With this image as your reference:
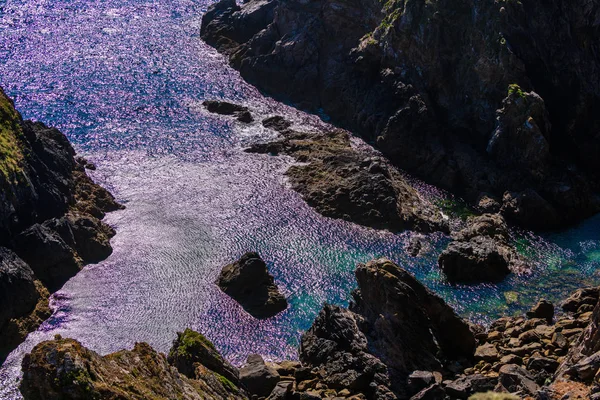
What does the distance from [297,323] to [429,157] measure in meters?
30.6

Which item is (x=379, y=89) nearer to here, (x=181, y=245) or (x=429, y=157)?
(x=429, y=157)

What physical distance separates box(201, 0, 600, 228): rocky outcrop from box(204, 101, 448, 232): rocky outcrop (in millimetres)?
6255

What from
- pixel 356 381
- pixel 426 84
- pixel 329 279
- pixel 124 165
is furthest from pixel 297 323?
pixel 426 84

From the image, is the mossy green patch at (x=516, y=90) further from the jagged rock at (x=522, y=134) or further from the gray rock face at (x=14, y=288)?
the gray rock face at (x=14, y=288)

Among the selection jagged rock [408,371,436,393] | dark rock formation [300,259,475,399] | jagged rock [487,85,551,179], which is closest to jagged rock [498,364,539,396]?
jagged rock [408,371,436,393]

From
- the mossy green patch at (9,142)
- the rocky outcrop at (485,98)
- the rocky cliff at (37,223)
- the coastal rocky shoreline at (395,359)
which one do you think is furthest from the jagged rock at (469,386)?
the mossy green patch at (9,142)

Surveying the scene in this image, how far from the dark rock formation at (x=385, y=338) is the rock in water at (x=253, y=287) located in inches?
410

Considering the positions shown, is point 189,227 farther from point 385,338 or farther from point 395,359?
point 395,359

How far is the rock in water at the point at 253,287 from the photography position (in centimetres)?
5266

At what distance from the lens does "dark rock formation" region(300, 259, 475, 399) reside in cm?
3731

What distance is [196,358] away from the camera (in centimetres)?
3388

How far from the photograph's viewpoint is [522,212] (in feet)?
214

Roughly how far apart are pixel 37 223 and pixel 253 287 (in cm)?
1927

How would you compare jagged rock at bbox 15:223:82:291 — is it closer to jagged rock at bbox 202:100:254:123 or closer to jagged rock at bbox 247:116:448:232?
jagged rock at bbox 247:116:448:232
